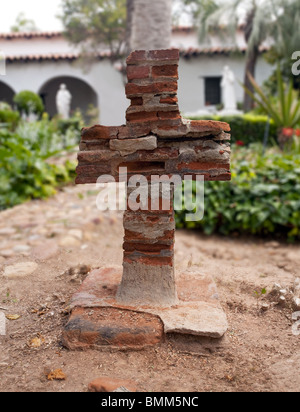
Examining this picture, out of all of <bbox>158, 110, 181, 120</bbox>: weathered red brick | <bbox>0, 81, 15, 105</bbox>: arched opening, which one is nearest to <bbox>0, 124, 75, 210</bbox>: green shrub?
<bbox>158, 110, 181, 120</bbox>: weathered red brick

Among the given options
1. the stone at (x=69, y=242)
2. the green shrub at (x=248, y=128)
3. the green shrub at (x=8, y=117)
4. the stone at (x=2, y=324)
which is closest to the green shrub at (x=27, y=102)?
the green shrub at (x=8, y=117)

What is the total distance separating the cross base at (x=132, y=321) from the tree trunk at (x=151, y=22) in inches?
160

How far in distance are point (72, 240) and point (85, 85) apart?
44.5 feet

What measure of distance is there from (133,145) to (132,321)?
82cm

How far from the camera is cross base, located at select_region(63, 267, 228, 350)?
5.91 ft

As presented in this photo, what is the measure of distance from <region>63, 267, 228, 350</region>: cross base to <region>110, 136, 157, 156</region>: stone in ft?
2.48

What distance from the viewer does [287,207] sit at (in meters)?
3.85

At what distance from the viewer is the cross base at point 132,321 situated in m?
1.80

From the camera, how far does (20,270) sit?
2.75 m

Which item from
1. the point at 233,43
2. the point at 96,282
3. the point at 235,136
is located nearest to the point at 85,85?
the point at 233,43

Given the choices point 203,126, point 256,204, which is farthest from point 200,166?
point 256,204

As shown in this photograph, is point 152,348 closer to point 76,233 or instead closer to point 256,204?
point 76,233

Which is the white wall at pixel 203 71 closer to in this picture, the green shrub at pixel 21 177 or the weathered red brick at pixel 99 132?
the green shrub at pixel 21 177

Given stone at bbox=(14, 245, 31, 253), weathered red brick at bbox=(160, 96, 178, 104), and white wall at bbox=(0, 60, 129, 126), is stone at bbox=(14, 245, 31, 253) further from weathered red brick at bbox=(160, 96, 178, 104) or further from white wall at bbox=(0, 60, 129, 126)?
white wall at bbox=(0, 60, 129, 126)
